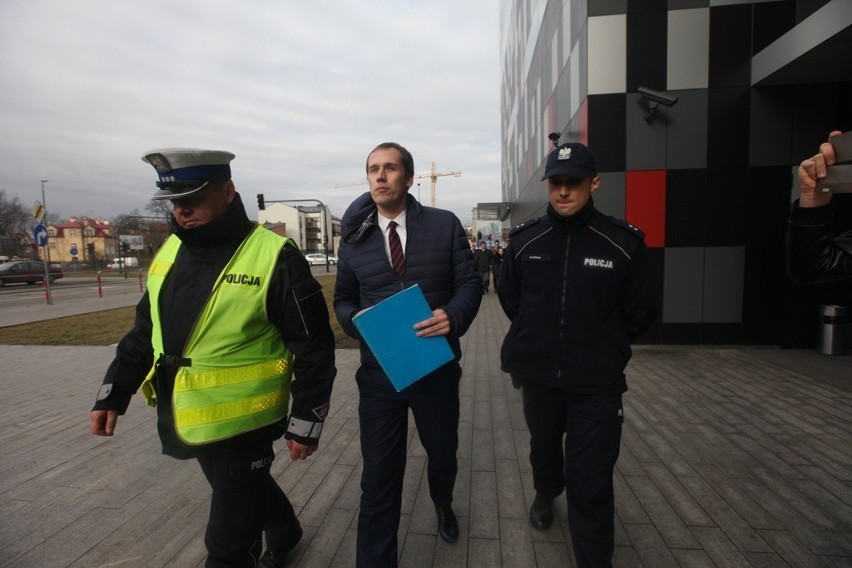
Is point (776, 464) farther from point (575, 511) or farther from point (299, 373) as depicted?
point (299, 373)

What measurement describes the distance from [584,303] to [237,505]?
71.1 inches

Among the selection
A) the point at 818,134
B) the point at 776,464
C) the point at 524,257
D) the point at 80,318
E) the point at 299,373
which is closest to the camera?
the point at 299,373

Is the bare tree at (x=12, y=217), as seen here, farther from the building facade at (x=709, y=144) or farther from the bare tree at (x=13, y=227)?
the building facade at (x=709, y=144)

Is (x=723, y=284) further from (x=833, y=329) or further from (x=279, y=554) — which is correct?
(x=279, y=554)

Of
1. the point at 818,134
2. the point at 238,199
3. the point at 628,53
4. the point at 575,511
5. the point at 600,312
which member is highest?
the point at 628,53

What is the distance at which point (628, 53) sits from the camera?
7.17 m

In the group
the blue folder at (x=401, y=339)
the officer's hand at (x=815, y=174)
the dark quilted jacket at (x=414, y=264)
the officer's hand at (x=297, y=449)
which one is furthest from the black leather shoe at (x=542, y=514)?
the officer's hand at (x=815, y=174)

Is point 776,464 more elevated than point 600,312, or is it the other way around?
point 600,312

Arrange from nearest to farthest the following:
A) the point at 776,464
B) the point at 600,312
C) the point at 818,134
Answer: the point at 600,312 < the point at 776,464 < the point at 818,134

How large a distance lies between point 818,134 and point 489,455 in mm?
7086

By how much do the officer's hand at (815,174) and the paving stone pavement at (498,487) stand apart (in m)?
1.95

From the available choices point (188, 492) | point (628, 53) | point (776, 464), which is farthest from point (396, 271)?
point (628, 53)

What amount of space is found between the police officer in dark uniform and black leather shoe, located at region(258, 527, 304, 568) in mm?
1422

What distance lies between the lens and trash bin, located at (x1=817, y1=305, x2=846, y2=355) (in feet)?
22.1
